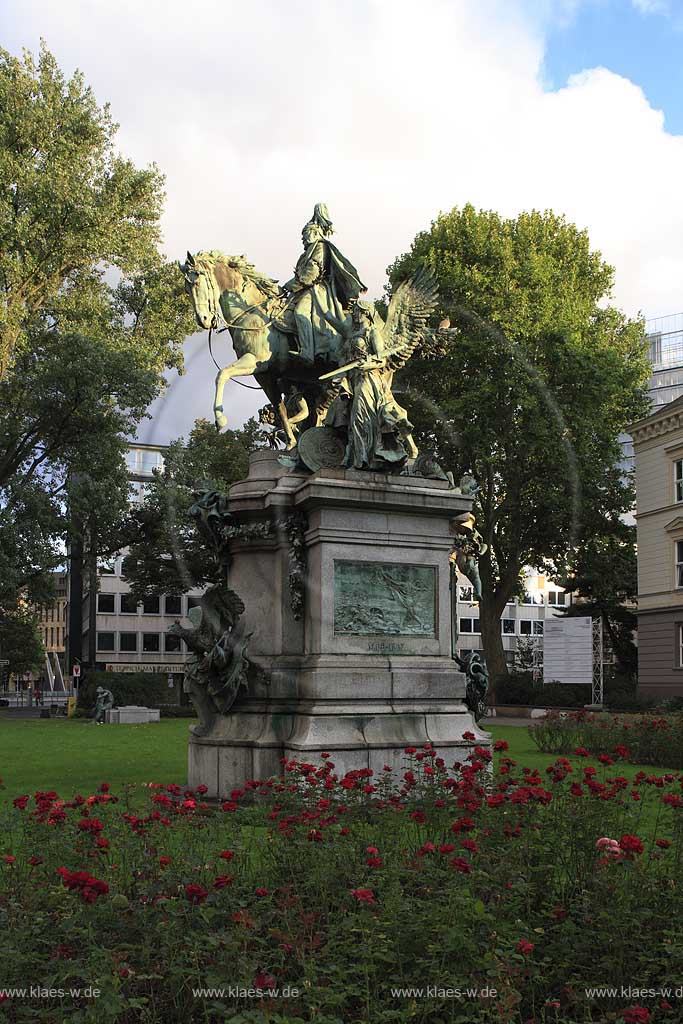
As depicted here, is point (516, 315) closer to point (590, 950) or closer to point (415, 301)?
point (415, 301)

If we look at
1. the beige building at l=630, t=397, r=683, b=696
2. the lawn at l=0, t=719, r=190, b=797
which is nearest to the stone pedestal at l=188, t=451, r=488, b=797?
the lawn at l=0, t=719, r=190, b=797

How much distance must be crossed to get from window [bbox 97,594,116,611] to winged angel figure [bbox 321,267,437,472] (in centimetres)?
6931

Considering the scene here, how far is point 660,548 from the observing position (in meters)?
42.9

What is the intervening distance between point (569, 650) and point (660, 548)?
256 inches

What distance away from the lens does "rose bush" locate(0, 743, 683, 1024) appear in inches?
173

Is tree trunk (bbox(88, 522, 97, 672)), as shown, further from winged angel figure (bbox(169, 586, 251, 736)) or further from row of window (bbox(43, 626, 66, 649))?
row of window (bbox(43, 626, 66, 649))

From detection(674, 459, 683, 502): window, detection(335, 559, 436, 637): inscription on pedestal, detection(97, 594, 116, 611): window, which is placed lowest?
detection(335, 559, 436, 637): inscription on pedestal

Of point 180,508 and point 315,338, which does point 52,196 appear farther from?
point 315,338

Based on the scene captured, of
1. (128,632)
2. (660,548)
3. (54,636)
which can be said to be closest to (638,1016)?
(660,548)

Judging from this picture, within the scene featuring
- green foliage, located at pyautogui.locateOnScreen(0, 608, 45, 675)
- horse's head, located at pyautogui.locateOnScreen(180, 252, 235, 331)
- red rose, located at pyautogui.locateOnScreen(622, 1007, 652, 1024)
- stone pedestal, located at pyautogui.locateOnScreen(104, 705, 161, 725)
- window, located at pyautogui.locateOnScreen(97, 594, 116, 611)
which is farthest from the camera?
window, located at pyautogui.locateOnScreen(97, 594, 116, 611)

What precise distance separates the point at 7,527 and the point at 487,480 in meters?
16.6

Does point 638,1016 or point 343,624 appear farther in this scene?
point 343,624

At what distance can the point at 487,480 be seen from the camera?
1523 inches

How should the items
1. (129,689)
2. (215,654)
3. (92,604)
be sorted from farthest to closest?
(92,604) < (129,689) < (215,654)
